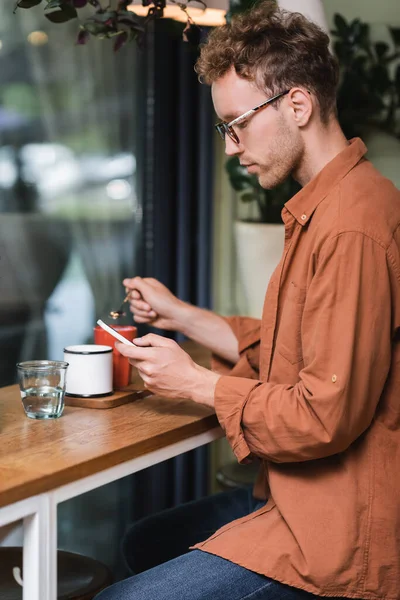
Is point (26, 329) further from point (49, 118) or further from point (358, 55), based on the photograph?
point (358, 55)

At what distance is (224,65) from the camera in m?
1.59

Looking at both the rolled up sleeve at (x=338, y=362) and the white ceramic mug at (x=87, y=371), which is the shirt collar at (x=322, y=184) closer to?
the rolled up sleeve at (x=338, y=362)

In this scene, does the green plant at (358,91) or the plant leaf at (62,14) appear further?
the green plant at (358,91)

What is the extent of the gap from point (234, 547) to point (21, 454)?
383 millimetres

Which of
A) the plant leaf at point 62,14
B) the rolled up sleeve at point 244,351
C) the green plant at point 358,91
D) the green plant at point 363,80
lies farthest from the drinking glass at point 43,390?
the green plant at point 363,80

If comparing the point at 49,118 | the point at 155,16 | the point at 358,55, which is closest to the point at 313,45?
the point at 155,16

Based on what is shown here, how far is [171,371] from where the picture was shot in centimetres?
156

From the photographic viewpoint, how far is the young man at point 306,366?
1.38m

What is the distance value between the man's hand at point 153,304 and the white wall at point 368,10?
176cm

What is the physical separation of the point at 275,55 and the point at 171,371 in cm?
59

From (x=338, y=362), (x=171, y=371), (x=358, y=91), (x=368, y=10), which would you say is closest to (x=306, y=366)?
(x=338, y=362)

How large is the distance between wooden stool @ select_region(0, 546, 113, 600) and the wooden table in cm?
34

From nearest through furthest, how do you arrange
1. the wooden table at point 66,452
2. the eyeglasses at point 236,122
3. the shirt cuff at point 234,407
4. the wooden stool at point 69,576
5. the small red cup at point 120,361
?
the wooden table at point 66,452 < the shirt cuff at point 234,407 < the eyeglasses at point 236,122 < the wooden stool at point 69,576 < the small red cup at point 120,361

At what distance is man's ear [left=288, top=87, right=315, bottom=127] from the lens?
1554 millimetres
